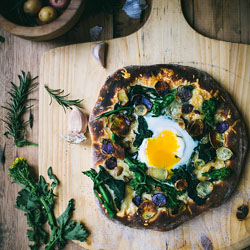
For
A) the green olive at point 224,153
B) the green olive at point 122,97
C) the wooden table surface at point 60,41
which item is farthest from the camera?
the wooden table surface at point 60,41

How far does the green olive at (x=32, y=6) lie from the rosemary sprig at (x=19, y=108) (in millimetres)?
684

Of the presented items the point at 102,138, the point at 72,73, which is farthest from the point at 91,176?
the point at 72,73

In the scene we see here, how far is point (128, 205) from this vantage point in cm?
300

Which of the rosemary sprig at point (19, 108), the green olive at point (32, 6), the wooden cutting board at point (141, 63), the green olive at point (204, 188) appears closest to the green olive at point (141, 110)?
the wooden cutting board at point (141, 63)

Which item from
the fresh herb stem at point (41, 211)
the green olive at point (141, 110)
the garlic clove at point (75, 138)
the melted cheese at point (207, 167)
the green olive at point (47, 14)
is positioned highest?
the green olive at point (47, 14)

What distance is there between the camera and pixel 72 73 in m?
3.21

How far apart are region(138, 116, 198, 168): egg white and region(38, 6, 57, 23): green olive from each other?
1.50 meters

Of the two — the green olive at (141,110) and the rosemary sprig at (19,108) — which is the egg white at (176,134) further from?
the rosemary sprig at (19,108)

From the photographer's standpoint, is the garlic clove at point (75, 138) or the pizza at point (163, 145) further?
the garlic clove at point (75, 138)

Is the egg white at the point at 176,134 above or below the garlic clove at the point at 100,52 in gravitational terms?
below

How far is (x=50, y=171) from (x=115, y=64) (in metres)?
1.39

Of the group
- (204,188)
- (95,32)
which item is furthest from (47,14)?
(204,188)

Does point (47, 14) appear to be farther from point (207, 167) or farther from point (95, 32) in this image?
point (207, 167)

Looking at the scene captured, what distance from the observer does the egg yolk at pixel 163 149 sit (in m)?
2.94
